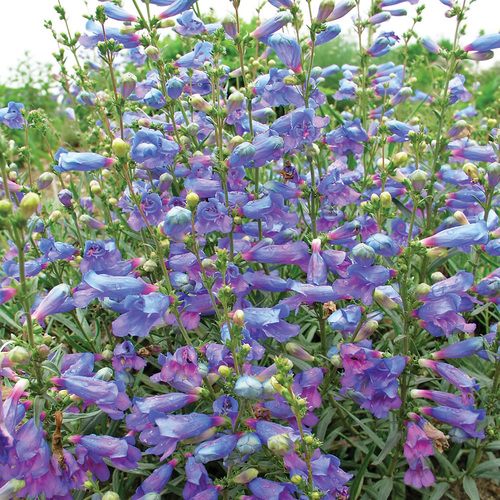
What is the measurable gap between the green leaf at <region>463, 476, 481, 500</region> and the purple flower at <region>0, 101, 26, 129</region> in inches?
150

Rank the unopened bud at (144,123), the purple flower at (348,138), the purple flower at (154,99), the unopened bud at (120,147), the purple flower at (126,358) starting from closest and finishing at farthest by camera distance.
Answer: the unopened bud at (120,147) → the purple flower at (126,358) → the purple flower at (154,99) → the unopened bud at (144,123) → the purple flower at (348,138)

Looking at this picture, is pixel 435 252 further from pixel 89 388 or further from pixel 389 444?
pixel 89 388

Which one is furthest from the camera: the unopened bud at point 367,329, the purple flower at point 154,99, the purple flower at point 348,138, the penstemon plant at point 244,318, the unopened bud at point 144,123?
the purple flower at point 348,138

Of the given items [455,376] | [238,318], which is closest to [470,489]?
[455,376]

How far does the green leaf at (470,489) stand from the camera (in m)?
2.47

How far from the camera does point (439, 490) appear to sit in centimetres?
259

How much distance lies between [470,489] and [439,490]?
0.16 metres

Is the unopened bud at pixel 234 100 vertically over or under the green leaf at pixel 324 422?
over

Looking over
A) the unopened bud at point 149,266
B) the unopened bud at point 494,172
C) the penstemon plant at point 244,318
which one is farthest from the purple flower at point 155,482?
the unopened bud at point 494,172

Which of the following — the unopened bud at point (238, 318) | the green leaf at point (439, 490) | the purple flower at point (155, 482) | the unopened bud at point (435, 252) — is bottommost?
the green leaf at point (439, 490)

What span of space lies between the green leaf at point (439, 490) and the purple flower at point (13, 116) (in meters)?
3.71

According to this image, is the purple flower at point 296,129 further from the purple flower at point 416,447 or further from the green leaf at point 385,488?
the green leaf at point 385,488

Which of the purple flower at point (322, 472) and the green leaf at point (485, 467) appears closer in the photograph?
the purple flower at point (322, 472)

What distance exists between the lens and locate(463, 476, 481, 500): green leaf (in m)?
2.47
